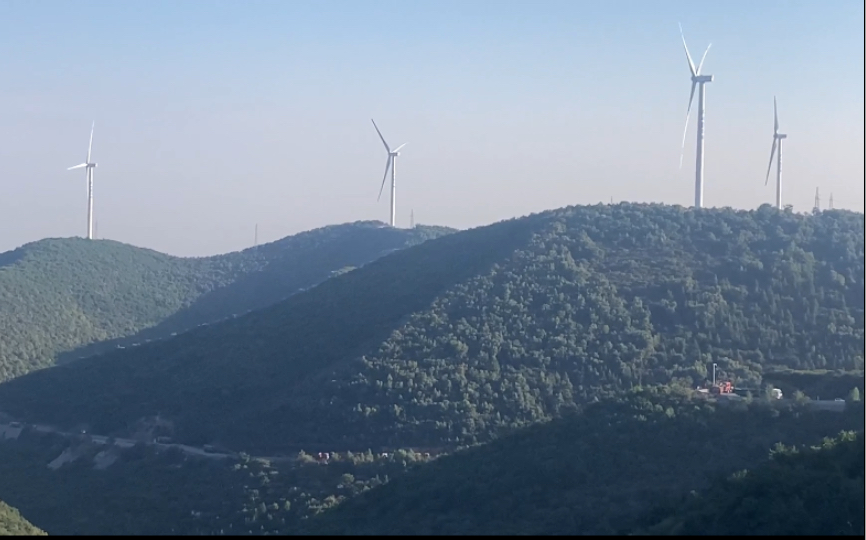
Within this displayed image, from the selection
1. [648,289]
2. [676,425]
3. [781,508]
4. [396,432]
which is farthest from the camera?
[648,289]

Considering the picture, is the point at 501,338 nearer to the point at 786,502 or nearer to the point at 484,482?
the point at 484,482

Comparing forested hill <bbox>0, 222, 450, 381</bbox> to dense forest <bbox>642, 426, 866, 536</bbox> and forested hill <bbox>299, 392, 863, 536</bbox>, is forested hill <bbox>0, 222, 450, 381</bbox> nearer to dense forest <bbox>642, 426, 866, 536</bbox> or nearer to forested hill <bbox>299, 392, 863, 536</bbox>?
forested hill <bbox>299, 392, 863, 536</bbox>

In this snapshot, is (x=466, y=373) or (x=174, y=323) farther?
(x=174, y=323)

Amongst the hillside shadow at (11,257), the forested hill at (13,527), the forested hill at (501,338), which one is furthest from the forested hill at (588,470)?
the hillside shadow at (11,257)

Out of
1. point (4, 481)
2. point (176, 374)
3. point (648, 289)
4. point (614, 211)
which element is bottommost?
point (4, 481)

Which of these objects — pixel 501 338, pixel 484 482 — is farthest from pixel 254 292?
pixel 484 482

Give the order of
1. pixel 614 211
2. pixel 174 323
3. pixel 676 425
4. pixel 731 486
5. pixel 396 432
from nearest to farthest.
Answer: pixel 731 486, pixel 676 425, pixel 396 432, pixel 614 211, pixel 174 323

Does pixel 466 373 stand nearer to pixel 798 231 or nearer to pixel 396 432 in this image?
pixel 396 432

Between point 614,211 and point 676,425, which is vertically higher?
point 614,211

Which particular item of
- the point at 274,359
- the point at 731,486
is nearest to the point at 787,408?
the point at 731,486
